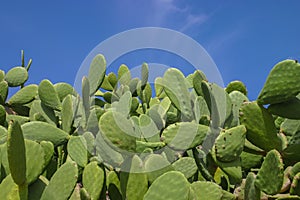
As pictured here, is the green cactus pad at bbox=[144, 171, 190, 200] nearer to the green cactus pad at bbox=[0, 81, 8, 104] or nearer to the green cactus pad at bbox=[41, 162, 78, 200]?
the green cactus pad at bbox=[41, 162, 78, 200]

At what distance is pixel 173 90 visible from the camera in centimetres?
169

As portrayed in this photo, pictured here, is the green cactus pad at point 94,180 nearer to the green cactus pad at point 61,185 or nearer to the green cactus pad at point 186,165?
the green cactus pad at point 61,185

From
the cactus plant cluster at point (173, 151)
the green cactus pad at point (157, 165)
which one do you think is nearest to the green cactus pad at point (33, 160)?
the cactus plant cluster at point (173, 151)

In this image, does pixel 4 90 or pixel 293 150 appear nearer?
pixel 293 150

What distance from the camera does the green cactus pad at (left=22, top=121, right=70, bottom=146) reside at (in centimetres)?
157

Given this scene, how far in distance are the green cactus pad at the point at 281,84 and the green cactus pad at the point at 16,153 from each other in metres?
0.68

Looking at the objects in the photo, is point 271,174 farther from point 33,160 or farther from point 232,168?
point 33,160

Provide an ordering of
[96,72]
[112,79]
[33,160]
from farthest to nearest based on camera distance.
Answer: [112,79] → [96,72] → [33,160]

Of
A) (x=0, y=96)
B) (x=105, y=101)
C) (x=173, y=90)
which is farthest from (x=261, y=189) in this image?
(x=0, y=96)

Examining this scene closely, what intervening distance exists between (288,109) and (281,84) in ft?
0.28

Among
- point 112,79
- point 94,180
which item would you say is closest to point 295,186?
point 94,180

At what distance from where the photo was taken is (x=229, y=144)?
47.4 inches

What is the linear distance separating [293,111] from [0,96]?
1.64 metres

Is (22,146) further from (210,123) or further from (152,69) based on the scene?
(152,69)
